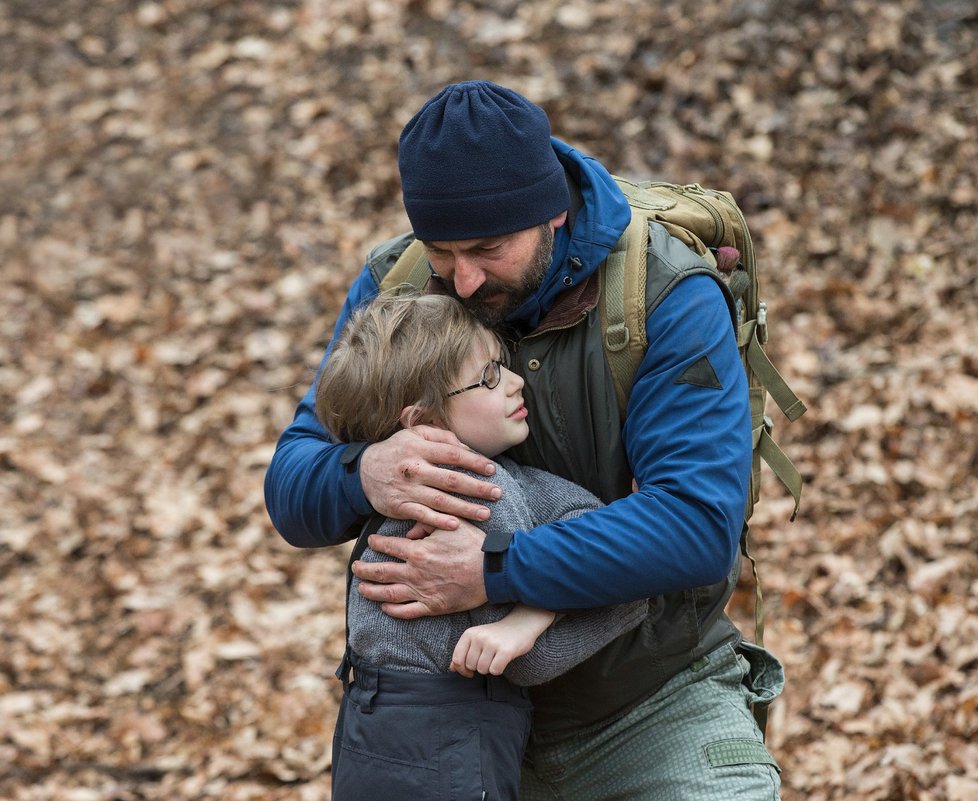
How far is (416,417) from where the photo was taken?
2725 millimetres

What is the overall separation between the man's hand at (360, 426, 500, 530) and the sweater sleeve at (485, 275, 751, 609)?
0.15 meters

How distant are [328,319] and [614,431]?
503 centimetres

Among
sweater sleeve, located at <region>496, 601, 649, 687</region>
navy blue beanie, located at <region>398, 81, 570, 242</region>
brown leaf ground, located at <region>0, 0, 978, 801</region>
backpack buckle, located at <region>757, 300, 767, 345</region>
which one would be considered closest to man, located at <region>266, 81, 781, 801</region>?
navy blue beanie, located at <region>398, 81, 570, 242</region>

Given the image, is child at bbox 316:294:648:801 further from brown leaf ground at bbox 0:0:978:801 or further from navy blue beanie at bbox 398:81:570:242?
brown leaf ground at bbox 0:0:978:801

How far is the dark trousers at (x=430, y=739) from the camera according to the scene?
8.15 feet

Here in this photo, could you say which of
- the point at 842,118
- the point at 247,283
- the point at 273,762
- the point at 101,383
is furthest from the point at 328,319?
the point at 842,118

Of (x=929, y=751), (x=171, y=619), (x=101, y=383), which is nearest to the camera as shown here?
(x=929, y=751)

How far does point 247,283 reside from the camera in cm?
782

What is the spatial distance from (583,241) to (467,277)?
0.30 meters

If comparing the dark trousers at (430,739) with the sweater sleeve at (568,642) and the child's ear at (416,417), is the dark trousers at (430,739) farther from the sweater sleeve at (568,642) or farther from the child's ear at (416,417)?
the child's ear at (416,417)

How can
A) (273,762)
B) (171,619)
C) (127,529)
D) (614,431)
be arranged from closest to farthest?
1. (614,431)
2. (273,762)
3. (171,619)
4. (127,529)

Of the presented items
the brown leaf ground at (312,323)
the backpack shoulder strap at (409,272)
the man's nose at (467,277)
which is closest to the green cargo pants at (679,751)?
the man's nose at (467,277)

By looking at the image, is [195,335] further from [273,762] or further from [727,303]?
[727,303]

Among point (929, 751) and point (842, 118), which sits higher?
point (842, 118)
